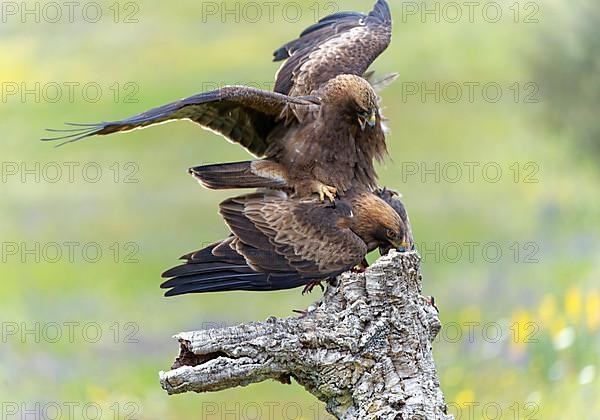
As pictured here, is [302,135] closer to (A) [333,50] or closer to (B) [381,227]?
(B) [381,227]

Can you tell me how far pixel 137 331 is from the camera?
39.3 ft

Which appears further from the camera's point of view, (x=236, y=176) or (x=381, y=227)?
(x=236, y=176)

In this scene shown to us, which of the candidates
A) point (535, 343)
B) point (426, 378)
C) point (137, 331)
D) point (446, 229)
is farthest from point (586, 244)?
point (426, 378)

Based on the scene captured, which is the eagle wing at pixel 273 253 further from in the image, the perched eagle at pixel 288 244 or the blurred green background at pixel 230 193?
the blurred green background at pixel 230 193

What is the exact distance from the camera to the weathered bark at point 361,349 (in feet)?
19.0

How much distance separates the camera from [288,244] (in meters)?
6.52

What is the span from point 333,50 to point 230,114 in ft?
4.58

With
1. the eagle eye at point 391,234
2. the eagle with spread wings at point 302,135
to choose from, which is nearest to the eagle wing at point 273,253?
the eagle eye at point 391,234

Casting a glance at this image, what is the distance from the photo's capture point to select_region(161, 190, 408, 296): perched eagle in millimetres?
6312

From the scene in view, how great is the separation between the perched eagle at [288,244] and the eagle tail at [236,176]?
20 centimetres

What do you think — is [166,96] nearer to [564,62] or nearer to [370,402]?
[564,62]

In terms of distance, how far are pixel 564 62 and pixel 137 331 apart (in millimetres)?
6107

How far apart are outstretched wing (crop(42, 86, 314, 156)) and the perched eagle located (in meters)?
0.57

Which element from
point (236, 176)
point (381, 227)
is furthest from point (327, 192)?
point (236, 176)
